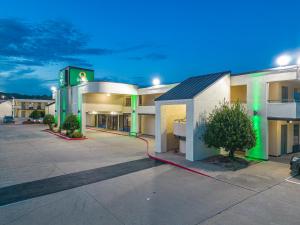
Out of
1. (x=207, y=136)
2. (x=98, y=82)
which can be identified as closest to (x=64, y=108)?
(x=98, y=82)

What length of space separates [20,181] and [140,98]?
58.2 ft

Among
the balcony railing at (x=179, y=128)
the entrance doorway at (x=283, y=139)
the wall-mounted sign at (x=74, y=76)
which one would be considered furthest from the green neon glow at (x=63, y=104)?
the entrance doorway at (x=283, y=139)

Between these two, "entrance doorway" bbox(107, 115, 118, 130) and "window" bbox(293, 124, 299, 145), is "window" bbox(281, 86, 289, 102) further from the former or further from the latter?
"entrance doorway" bbox(107, 115, 118, 130)

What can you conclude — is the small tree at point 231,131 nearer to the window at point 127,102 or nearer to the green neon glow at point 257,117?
the green neon glow at point 257,117

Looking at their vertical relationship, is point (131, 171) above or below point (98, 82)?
below

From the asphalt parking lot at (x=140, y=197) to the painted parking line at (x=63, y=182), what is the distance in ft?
0.14

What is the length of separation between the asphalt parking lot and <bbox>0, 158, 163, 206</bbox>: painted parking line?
0.14 ft

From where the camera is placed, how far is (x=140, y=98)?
84.5 ft

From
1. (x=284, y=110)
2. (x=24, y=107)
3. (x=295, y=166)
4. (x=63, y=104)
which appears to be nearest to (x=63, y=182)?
(x=295, y=166)

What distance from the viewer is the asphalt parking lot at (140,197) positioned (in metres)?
6.21

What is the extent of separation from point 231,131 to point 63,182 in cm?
920

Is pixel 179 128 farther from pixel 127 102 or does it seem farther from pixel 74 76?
pixel 74 76

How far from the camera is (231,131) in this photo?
11500mm

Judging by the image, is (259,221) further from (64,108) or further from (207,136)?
(64,108)
